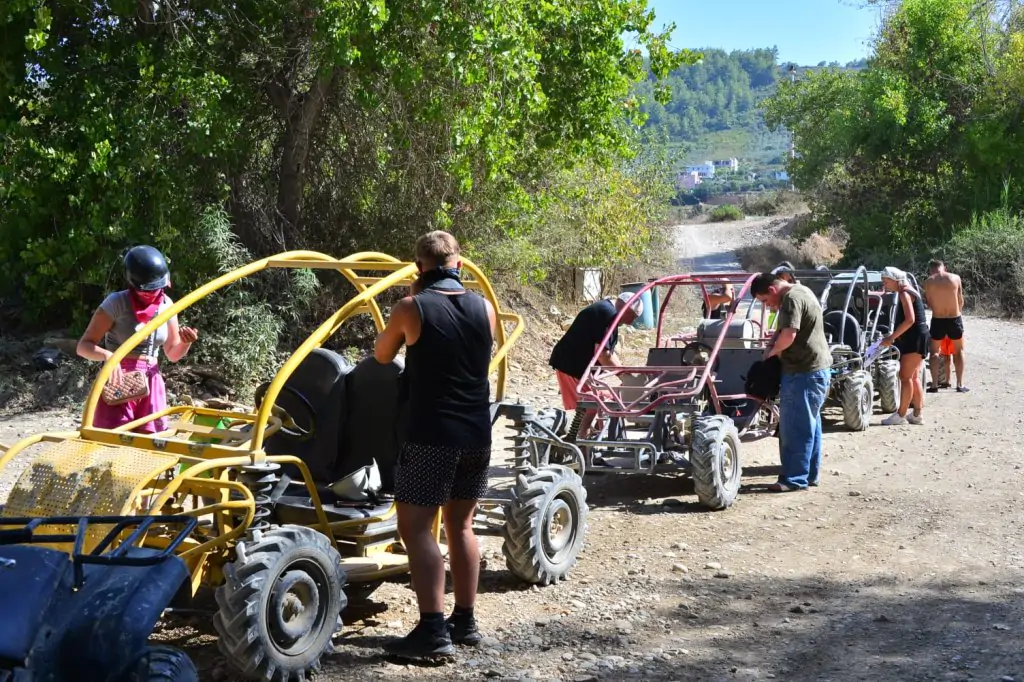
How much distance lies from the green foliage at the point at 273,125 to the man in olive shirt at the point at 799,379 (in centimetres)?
451

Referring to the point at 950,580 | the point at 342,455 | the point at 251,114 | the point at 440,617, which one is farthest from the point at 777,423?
the point at 251,114

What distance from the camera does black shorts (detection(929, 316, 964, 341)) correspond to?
13891 millimetres

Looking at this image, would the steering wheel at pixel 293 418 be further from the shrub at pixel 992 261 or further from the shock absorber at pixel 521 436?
the shrub at pixel 992 261

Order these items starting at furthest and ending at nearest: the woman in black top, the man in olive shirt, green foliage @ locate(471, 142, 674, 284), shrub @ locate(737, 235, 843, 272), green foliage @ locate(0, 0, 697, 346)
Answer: shrub @ locate(737, 235, 843, 272) → green foliage @ locate(471, 142, 674, 284) → the woman in black top → green foliage @ locate(0, 0, 697, 346) → the man in olive shirt

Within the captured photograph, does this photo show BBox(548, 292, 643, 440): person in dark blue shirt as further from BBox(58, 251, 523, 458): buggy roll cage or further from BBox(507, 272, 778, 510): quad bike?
BBox(58, 251, 523, 458): buggy roll cage

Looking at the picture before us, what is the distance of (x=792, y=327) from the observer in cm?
873

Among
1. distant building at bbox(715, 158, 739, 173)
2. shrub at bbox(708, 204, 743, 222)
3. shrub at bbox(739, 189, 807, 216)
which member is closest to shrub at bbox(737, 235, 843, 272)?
shrub at bbox(739, 189, 807, 216)

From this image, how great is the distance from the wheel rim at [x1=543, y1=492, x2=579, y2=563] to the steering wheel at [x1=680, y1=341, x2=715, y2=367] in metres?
3.61

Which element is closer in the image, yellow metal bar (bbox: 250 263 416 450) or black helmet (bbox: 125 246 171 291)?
yellow metal bar (bbox: 250 263 416 450)

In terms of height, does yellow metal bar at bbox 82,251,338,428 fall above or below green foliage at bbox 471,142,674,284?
below

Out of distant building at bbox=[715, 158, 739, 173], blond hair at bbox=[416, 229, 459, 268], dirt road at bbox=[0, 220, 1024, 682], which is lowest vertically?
dirt road at bbox=[0, 220, 1024, 682]

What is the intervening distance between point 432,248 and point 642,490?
14.8ft

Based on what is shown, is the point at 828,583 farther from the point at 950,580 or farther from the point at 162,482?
the point at 162,482

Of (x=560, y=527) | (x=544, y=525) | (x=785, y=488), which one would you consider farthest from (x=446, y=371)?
(x=785, y=488)
